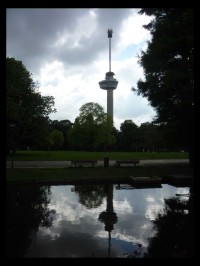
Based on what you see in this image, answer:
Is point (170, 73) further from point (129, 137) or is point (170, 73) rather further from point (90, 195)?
point (129, 137)

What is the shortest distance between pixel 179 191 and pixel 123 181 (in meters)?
4.14

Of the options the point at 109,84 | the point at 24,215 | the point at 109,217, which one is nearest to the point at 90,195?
the point at 109,217

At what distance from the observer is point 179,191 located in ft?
48.0

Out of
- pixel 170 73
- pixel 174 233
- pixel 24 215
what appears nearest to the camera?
pixel 174 233

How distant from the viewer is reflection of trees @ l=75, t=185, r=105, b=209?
39.7 feet

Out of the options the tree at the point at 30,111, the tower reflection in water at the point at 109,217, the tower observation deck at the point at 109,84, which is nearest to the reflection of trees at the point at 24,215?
the tower reflection in water at the point at 109,217

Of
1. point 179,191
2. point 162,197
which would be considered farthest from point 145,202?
point 179,191

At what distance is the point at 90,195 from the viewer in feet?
44.9

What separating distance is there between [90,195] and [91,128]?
36646 mm

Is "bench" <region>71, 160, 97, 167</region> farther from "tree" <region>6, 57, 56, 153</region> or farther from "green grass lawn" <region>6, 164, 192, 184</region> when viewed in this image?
"tree" <region>6, 57, 56, 153</region>

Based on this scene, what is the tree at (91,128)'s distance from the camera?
1975 inches

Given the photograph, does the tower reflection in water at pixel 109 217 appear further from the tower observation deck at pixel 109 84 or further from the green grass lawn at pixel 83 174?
the tower observation deck at pixel 109 84

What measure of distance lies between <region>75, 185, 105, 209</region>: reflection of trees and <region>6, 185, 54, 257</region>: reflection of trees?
1732 millimetres

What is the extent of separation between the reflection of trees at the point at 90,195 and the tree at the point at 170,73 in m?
8.69
